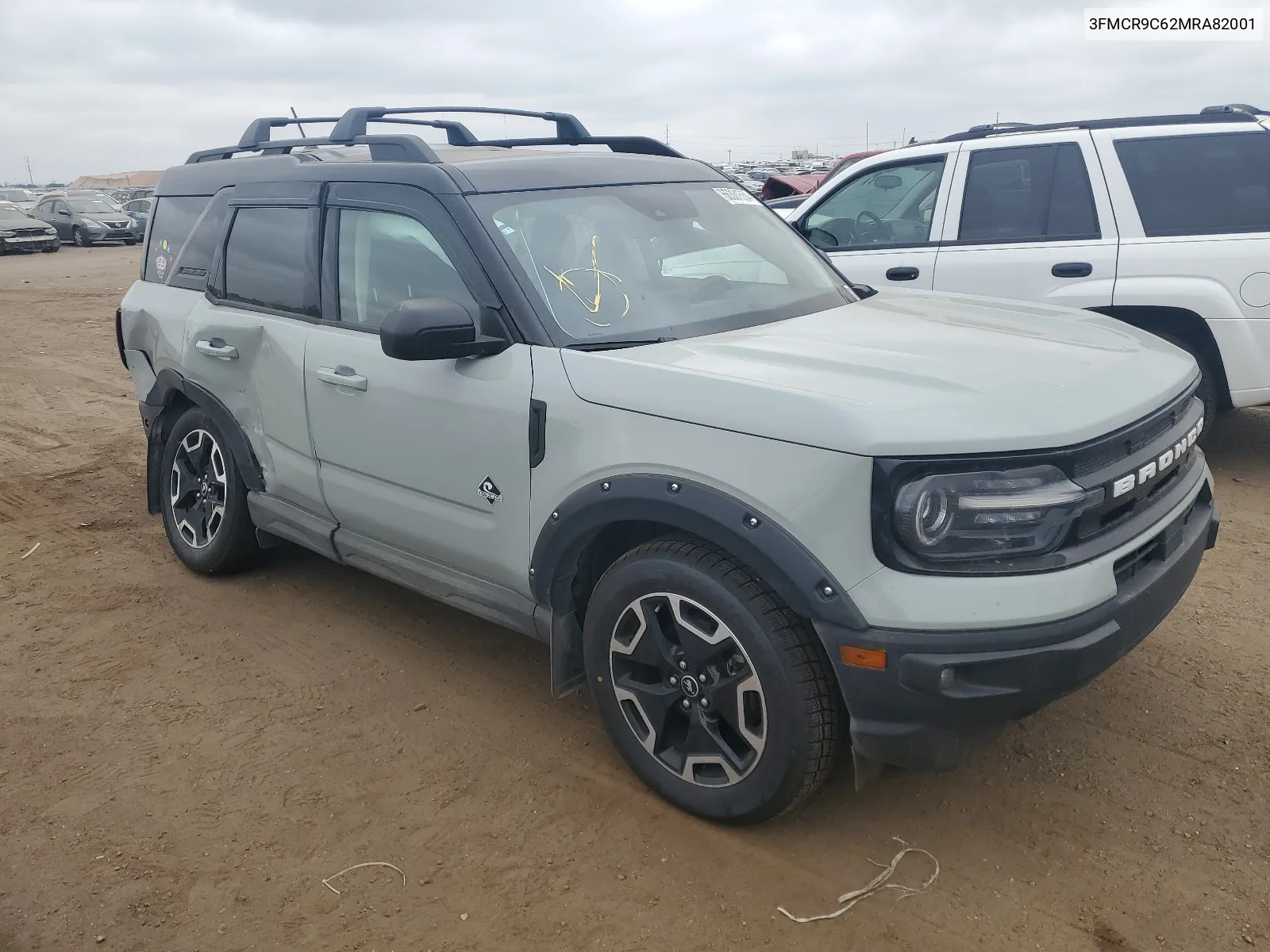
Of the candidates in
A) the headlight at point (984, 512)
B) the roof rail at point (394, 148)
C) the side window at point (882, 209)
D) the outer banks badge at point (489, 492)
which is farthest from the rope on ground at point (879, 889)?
the side window at point (882, 209)

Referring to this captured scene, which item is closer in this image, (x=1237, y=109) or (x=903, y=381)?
(x=903, y=381)

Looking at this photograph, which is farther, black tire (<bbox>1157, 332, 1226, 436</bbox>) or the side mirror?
black tire (<bbox>1157, 332, 1226, 436</bbox>)

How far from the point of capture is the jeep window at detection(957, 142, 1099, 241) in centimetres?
592

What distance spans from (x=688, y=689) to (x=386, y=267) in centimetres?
192

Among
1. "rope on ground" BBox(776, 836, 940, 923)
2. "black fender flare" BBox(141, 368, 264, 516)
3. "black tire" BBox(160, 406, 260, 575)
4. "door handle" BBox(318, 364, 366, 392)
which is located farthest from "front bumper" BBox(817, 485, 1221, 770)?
"black tire" BBox(160, 406, 260, 575)

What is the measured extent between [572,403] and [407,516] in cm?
97

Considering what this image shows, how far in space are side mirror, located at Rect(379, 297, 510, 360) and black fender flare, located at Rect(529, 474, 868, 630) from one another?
594 mm

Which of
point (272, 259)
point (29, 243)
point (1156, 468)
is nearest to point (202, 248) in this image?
point (272, 259)

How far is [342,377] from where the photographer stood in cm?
380

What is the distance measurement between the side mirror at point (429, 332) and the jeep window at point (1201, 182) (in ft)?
14.1

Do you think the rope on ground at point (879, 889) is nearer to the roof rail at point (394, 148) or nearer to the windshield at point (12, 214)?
the roof rail at point (394, 148)

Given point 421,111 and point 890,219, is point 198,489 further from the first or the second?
point 890,219

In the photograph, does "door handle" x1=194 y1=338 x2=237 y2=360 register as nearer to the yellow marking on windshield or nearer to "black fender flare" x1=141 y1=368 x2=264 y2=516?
"black fender flare" x1=141 y1=368 x2=264 y2=516

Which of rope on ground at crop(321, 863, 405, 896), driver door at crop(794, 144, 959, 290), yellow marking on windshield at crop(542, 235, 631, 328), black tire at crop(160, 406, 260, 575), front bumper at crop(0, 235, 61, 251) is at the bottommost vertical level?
rope on ground at crop(321, 863, 405, 896)
